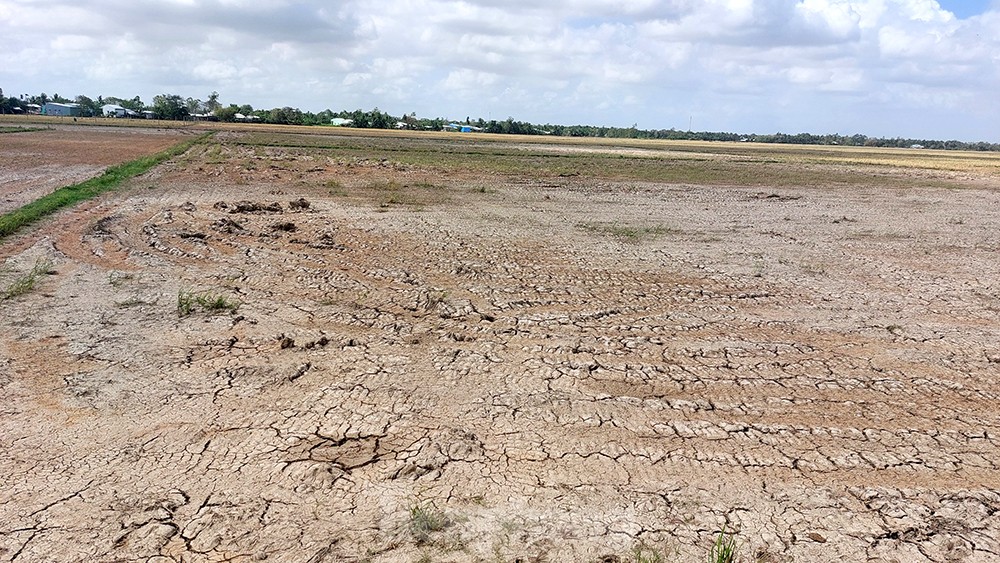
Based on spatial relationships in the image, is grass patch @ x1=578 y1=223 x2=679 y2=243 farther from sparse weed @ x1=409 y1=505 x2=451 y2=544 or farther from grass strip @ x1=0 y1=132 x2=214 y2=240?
grass strip @ x1=0 y1=132 x2=214 y2=240

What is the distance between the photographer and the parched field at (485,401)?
3.70 m

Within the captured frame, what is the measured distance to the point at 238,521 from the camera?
145 inches

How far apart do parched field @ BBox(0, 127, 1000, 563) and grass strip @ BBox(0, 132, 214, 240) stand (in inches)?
23.0

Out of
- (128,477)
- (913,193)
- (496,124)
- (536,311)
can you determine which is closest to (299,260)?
(536,311)

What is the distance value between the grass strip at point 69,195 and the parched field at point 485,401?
585 mm

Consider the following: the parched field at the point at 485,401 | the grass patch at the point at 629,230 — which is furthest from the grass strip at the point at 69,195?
the grass patch at the point at 629,230

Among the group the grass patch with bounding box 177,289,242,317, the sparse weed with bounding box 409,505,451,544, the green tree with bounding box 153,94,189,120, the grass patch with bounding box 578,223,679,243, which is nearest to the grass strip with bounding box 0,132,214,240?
the grass patch with bounding box 177,289,242,317

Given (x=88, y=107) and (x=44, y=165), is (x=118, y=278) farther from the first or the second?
(x=88, y=107)

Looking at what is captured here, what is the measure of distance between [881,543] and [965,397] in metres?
3.00

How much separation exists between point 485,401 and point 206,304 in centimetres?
429

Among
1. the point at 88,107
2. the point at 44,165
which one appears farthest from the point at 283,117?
the point at 44,165

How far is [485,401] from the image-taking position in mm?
5344

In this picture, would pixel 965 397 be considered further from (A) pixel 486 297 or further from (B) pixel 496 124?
(B) pixel 496 124

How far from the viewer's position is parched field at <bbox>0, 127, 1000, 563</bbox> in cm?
370
